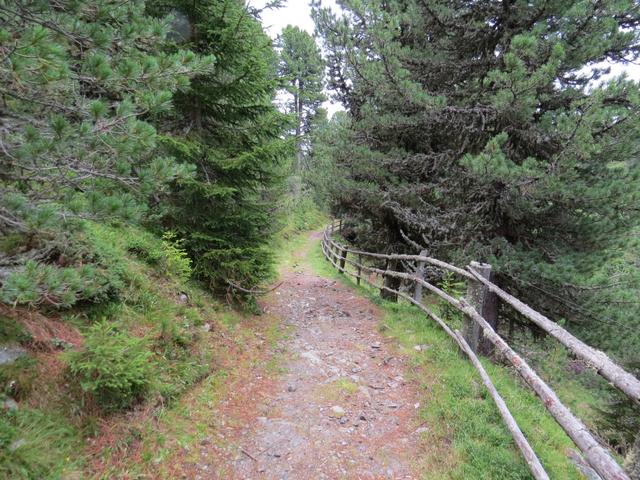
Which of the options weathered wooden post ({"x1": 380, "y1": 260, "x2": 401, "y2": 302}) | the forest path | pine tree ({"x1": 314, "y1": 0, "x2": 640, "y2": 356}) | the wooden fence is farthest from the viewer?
weathered wooden post ({"x1": 380, "y1": 260, "x2": 401, "y2": 302})

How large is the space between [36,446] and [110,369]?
0.74 meters

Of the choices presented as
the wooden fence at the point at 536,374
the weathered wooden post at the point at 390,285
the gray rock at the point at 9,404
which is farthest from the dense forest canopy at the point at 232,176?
the weathered wooden post at the point at 390,285

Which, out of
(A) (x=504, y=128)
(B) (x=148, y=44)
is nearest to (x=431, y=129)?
(A) (x=504, y=128)

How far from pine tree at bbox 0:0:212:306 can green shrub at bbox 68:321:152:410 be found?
78cm

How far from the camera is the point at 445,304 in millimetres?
7613

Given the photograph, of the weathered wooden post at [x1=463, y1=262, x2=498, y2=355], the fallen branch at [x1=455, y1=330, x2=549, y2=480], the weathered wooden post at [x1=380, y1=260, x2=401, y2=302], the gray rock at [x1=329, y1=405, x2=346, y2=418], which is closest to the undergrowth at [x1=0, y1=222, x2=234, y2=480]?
the gray rock at [x1=329, y1=405, x2=346, y2=418]

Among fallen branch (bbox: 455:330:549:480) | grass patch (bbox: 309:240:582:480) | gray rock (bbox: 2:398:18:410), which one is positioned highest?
gray rock (bbox: 2:398:18:410)

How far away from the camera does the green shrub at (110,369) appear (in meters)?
3.23

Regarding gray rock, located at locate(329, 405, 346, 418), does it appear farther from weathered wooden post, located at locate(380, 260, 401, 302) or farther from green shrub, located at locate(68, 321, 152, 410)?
weathered wooden post, located at locate(380, 260, 401, 302)

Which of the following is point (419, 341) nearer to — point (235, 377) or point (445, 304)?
point (445, 304)

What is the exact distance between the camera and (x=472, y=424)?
379 cm

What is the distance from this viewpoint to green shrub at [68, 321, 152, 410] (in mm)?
3229

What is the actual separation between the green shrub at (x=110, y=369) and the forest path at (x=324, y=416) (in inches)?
39.4

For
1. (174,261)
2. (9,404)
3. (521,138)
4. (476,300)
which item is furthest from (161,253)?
(521,138)
